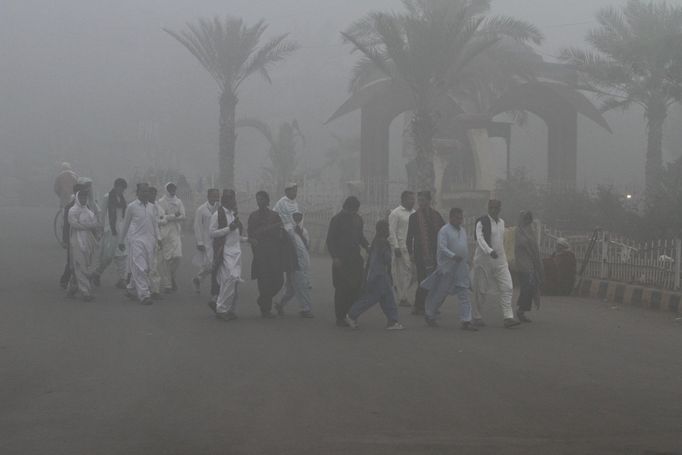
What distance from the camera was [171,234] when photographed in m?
14.6

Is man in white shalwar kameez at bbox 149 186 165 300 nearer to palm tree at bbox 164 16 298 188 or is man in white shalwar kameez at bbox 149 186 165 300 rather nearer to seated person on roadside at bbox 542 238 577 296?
seated person on roadside at bbox 542 238 577 296

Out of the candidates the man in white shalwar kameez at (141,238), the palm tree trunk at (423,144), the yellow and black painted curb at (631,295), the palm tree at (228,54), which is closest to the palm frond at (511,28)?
the palm tree at (228,54)

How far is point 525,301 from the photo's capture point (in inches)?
464

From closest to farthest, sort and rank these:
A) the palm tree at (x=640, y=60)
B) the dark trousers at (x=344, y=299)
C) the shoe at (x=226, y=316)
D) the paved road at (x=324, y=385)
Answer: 1. the paved road at (x=324, y=385)
2. the dark trousers at (x=344, y=299)
3. the shoe at (x=226, y=316)
4. the palm tree at (x=640, y=60)

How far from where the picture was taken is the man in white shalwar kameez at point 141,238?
1285 cm

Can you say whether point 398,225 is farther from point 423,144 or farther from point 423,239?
point 423,144

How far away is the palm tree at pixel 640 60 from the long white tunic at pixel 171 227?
16.1 meters

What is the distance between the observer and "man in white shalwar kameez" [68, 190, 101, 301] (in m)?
13.0

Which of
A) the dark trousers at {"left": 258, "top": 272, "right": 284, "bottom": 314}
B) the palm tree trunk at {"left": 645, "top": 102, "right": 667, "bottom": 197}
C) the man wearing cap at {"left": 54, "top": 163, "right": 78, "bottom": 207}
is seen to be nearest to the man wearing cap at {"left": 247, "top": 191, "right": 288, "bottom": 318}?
the dark trousers at {"left": 258, "top": 272, "right": 284, "bottom": 314}

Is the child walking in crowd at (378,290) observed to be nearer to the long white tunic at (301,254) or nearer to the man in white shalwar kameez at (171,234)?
the long white tunic at (301,254)

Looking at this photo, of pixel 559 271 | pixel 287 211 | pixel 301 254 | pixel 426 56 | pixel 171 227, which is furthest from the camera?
pixel 426 56

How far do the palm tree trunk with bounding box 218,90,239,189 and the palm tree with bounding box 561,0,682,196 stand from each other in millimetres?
10817

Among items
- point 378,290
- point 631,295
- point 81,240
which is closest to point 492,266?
point 378,290

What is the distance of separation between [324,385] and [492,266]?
182 inches
